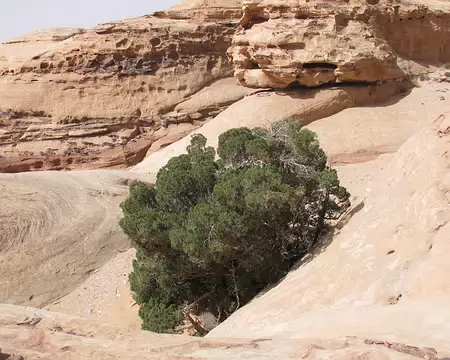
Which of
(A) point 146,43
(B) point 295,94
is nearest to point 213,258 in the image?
(B) point 295,94

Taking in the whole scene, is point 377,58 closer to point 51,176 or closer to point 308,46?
point 308,46

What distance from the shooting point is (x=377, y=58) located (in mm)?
18938

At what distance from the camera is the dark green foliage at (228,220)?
964 centimetres

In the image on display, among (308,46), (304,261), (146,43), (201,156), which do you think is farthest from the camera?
(146,43)

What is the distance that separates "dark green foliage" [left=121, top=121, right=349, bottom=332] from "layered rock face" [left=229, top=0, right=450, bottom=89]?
7397 mm

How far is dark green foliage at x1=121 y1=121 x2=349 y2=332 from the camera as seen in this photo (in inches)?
380

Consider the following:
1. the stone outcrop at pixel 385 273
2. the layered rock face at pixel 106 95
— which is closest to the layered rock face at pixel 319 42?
the layered rock face at pixel 106 95

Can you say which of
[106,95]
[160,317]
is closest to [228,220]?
[160,317]

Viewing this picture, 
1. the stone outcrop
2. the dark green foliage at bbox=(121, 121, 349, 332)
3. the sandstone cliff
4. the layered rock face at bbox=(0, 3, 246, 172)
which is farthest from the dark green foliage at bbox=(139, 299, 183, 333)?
the layered rock face at bbox=(0, 3, 246, 172)

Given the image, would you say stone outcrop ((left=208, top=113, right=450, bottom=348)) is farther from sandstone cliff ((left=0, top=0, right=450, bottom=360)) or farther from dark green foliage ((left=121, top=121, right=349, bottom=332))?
dark green foliage ((left=121, top=121, right=349, bottom=332))

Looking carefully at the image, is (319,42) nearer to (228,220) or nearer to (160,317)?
(228,220)

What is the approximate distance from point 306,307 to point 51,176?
34.9 feet

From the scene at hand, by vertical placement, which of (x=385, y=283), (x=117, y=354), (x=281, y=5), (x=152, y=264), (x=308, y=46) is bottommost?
(x=152, y=264)

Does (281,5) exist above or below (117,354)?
above
